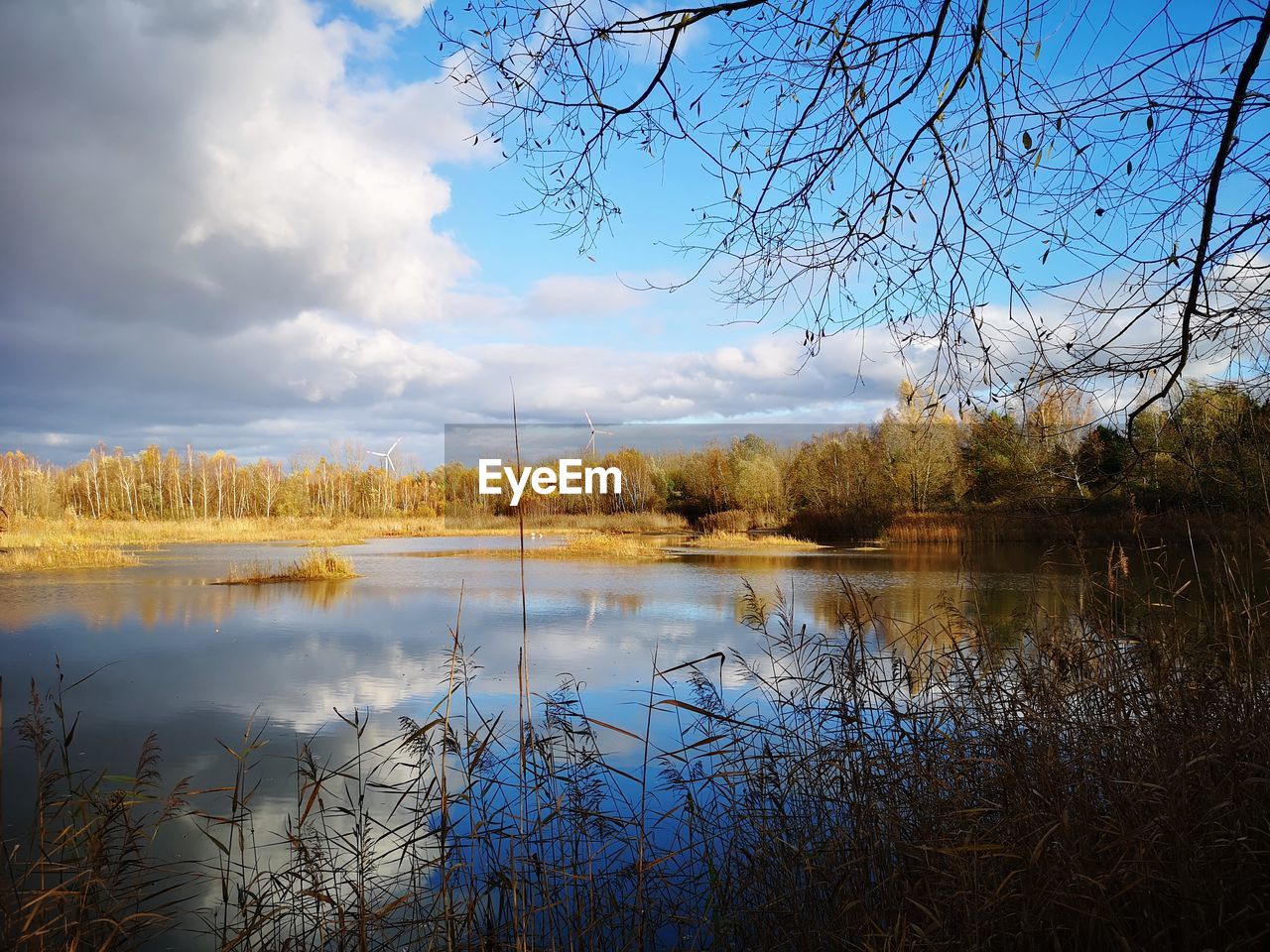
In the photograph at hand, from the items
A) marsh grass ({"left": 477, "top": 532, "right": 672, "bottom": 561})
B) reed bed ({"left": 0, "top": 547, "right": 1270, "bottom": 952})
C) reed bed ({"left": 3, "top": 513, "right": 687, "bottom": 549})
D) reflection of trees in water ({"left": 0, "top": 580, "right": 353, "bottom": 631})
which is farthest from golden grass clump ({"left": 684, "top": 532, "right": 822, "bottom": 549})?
reed bed ({"left": 0, "top": 547, "right": 1270, "bottom": 952})

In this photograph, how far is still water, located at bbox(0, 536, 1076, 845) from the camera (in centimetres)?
598

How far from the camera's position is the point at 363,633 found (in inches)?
399

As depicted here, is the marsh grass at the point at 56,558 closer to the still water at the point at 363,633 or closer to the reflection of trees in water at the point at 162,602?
the still water at the point at 363,633

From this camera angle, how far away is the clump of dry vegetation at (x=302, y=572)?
50.9 ft

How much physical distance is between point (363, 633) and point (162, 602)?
16.1ft

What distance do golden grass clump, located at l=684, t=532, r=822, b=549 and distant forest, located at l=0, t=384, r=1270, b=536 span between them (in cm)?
171

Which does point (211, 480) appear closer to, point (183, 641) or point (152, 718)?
point (183, 641)

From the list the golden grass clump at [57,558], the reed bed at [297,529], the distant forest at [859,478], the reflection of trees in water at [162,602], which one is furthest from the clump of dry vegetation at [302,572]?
the distant forest at [859,478]

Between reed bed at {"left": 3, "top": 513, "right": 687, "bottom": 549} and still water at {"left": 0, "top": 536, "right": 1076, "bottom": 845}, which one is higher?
reed bed at {"left": 3, "top": 513, "right": 687, "bottom": 549}

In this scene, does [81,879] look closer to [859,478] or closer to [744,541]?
[744,541]

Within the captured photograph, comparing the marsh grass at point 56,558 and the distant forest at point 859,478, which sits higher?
the distant forest at point 859,478

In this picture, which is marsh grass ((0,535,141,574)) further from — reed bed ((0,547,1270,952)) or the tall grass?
reed bed ((0,547,1270,952))

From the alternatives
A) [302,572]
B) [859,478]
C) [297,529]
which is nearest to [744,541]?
[859,478]

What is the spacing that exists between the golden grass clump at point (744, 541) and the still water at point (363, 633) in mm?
6453
